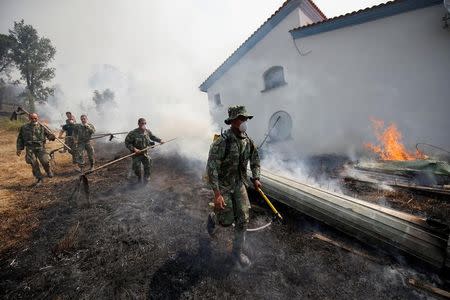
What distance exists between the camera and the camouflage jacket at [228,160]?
11.1 ft

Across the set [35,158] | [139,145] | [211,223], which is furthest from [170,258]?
[35,158]

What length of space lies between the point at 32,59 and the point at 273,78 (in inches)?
1232

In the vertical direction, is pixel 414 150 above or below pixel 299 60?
below

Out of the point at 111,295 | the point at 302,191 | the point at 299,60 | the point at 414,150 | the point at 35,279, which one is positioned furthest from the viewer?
the point at 299,60

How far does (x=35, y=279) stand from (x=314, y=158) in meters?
9.13

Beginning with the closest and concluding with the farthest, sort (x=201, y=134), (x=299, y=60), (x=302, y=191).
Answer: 1. (x=302, y=191)
2. (x=299, y=60)
3. (x=201, y=134)

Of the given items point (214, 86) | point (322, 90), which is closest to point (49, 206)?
point (322, 90)

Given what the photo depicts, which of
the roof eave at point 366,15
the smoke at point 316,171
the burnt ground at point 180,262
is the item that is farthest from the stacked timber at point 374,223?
the roof eave at point 366,15

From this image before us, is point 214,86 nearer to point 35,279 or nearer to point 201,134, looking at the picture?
point 201,134

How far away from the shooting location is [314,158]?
982 centimetres

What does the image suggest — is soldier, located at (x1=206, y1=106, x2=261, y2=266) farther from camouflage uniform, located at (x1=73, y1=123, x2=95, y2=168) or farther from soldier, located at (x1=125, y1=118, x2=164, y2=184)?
camouflage uniform, located at (x1=73, y1=123, x2=95, y2=168)

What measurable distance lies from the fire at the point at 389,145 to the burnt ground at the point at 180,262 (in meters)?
5.40

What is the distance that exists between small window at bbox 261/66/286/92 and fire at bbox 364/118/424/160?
4.76 m

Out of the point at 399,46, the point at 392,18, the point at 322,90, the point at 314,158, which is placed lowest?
the point at 314,158
